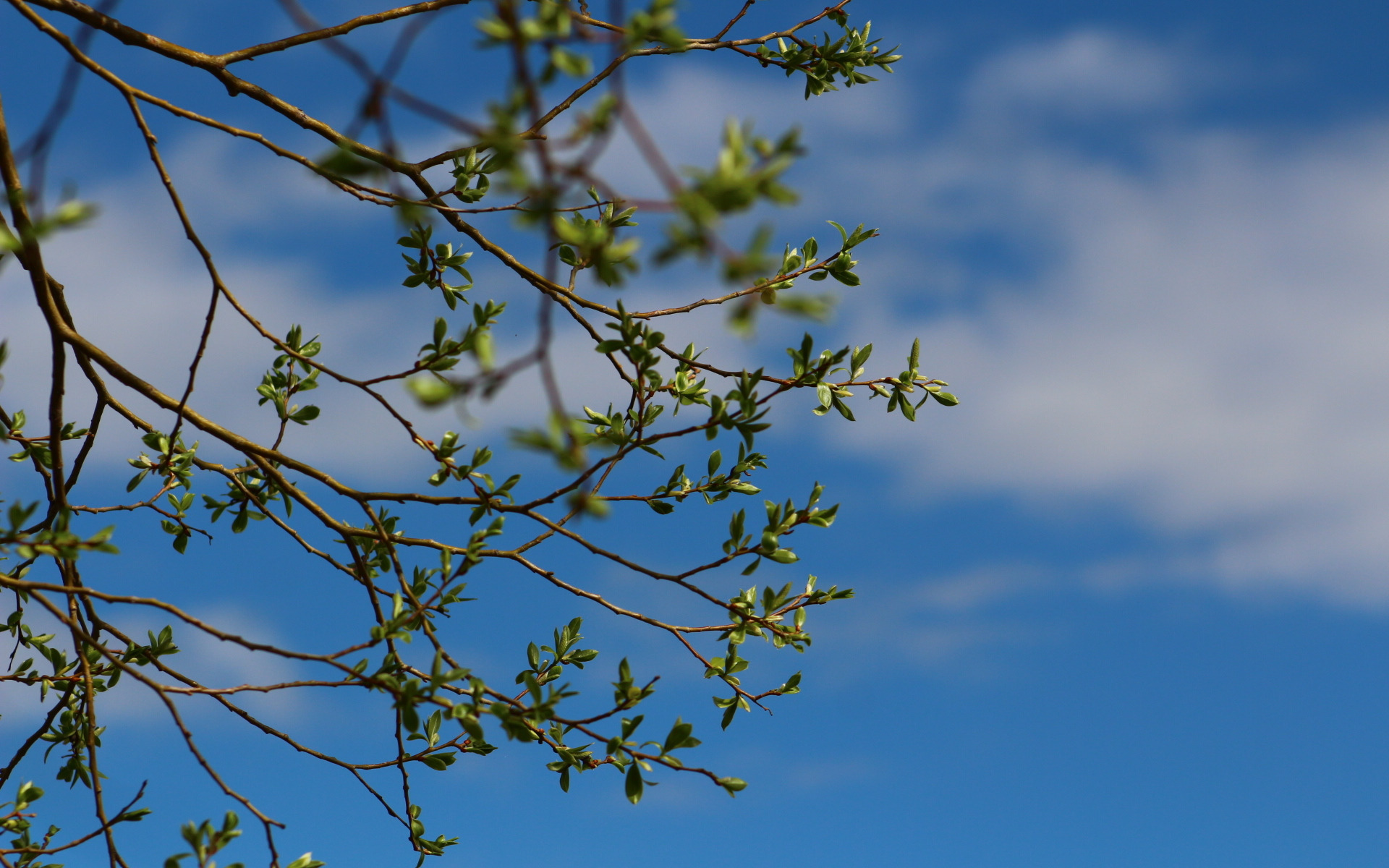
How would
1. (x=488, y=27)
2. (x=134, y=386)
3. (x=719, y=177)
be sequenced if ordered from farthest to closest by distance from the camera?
(x=134, y=386) < (x=488, y=27) < (x=719, y=177)

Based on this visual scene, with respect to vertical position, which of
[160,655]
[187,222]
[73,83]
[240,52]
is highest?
[240,52]

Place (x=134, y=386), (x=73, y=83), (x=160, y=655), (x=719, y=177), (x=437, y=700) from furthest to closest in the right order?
(x=160, y=655) < (x=134, y=386) < (x=73, y=83) < (x=437, y=700) < (x=719, y=177)

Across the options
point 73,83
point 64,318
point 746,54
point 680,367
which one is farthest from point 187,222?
point 746,54

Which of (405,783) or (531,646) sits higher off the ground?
(531,646)

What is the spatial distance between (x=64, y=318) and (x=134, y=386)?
0.62 m

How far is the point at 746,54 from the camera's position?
4.70 metres

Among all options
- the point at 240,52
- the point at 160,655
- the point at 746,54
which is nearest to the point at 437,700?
the point at 160,655

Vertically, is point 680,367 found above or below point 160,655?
above

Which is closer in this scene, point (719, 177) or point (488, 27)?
point (719, 177)

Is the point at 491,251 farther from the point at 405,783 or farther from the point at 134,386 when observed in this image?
the point at 405,783

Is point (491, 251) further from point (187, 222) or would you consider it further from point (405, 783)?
point (405, 783)

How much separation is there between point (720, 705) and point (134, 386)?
7.62 ft

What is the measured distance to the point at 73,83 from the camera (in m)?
3.41

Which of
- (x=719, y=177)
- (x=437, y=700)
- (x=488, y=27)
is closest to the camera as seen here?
(x=719, y=177)
